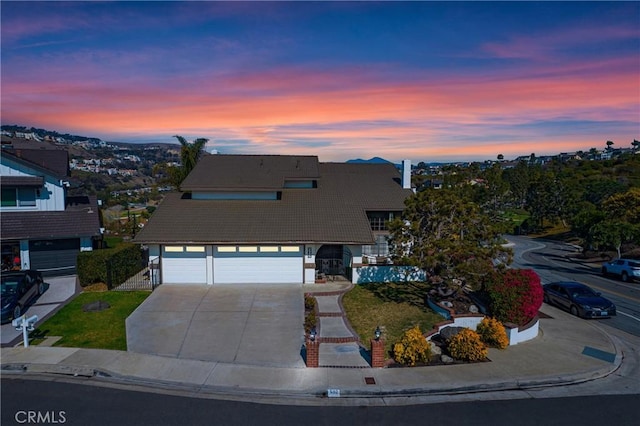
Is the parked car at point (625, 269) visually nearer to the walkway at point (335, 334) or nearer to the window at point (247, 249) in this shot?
the walkway at point (335, 334)

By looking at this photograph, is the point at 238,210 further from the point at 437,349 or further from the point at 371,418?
the point at 371,418

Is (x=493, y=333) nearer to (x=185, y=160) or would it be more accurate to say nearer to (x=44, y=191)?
(x=44, y=191)

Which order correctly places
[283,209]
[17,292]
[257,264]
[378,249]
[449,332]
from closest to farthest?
[449,332] → [17,292] → [257,264] → [283,209] → [378,249]

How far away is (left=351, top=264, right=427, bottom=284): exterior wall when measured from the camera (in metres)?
24.3

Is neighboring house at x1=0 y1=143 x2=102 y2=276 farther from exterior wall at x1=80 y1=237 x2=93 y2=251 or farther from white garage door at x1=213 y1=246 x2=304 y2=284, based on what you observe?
white garage door at x1=213 y1=246 x2=304 y2=284

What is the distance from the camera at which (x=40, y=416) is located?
36.9 ft

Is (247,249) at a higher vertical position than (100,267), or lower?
higher

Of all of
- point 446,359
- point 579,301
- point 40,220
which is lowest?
point 446,359

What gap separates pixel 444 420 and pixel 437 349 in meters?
4.52

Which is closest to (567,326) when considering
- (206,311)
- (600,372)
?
(600,372)

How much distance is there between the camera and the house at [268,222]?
23.5 meters

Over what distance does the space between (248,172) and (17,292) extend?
1465 cm

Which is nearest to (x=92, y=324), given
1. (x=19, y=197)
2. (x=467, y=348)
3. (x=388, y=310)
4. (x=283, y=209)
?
(x=283, y=209)

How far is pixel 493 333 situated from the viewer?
16047mm
